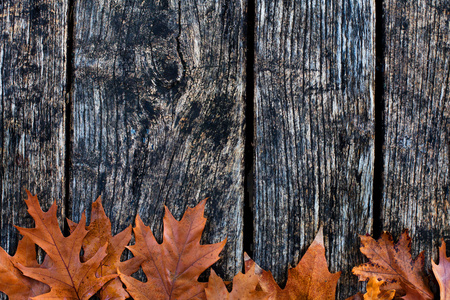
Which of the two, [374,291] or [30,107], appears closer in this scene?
[374,291]

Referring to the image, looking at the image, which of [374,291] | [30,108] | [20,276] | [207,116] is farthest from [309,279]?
[30,108]

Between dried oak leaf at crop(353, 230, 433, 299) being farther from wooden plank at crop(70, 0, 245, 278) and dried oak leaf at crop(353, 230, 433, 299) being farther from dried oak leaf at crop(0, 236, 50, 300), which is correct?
dried oak leaf at crop(0, 236, 50, 300)

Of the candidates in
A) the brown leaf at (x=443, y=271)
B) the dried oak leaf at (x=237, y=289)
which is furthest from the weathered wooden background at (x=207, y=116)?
the brown leaf at (x=443, y=271)

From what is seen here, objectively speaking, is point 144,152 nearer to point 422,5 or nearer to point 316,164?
point 316,164

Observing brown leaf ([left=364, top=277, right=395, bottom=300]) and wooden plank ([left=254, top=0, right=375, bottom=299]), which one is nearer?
brown leaf ([left=364, top=277, right=395, bottom=300])

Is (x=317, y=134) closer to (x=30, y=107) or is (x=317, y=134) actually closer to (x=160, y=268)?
(x=160, y=268)

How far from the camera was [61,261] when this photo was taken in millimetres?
962

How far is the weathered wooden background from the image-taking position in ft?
3.42

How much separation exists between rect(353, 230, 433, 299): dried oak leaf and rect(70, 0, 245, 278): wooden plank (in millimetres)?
429

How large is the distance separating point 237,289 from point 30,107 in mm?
910

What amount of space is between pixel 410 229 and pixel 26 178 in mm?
1328

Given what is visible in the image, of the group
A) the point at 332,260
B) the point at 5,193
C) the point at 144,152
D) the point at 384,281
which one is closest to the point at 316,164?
the point at 332,260

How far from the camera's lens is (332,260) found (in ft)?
3.45

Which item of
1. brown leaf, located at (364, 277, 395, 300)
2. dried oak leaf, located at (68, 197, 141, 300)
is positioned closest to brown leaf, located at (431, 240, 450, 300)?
brown leaf, located at (364, 277, 395, 300)
